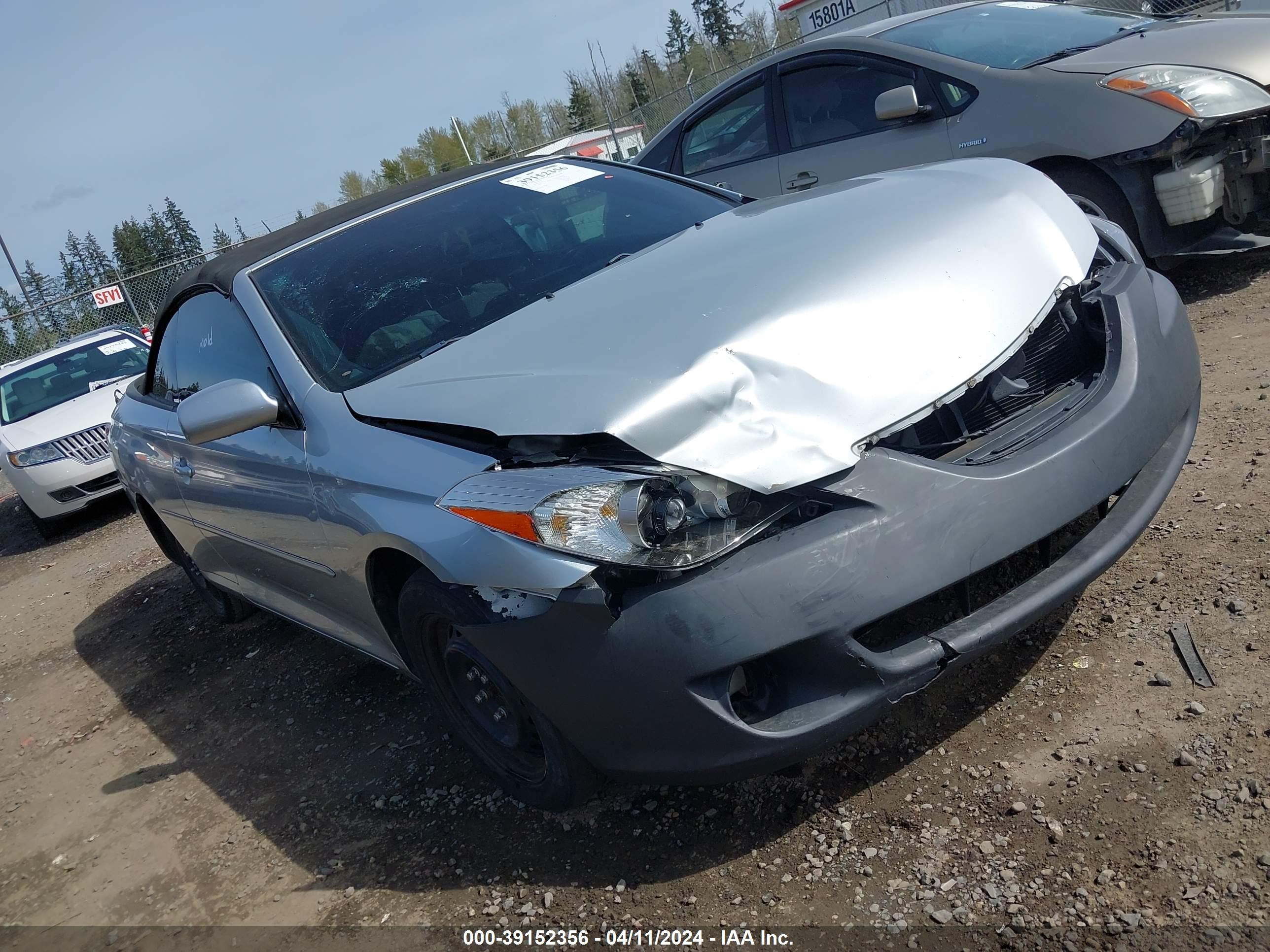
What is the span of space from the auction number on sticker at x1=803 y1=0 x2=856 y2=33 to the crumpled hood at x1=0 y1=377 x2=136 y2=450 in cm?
1936

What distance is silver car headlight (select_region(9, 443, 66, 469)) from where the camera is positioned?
28.5 feet

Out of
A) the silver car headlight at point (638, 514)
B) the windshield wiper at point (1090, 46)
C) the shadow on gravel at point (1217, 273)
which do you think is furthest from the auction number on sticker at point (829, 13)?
the silver car headlight at point (638, 514)

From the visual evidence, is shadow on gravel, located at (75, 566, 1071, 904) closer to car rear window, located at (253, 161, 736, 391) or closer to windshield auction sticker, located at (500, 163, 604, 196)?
car rear window, located at (253, 161, 736, 391)

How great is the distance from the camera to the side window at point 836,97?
5.55 metres

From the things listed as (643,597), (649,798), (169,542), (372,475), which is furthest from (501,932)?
(169,542)

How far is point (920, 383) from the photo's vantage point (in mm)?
2238

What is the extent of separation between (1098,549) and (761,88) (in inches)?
181

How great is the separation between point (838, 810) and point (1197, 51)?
4221mm

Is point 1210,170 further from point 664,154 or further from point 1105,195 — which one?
point 664,154

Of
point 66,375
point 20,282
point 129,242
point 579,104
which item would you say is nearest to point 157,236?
point 129,242

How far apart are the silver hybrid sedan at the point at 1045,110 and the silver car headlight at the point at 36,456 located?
6.06m

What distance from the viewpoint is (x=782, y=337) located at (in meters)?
2.24

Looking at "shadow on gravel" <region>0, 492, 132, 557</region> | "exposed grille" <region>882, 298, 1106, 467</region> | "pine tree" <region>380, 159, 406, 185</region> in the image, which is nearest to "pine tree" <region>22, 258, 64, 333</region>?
"shadow on gravel" <region>0, 492, 132, 557</region>

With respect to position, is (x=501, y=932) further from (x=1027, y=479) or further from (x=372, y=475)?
(x=1027, y=479)
